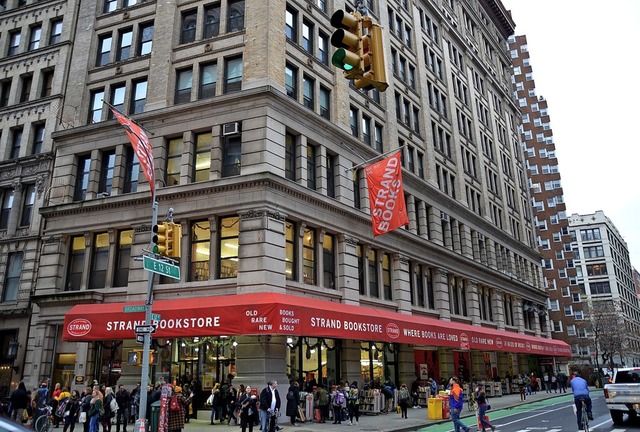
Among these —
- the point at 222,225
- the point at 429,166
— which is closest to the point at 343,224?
the point at 222,225

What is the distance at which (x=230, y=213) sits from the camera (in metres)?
23.3

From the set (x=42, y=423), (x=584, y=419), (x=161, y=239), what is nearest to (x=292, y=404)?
(x=42, y=423)

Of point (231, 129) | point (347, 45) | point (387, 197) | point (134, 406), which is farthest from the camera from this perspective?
point (387, 197)

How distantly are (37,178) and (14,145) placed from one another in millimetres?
4066

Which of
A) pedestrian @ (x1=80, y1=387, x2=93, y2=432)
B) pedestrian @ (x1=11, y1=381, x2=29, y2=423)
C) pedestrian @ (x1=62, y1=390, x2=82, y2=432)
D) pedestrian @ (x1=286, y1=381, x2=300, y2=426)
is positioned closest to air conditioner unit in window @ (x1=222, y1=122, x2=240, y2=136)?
pedestrian @ (x1=286, y1=381, x2=300, y2=426)

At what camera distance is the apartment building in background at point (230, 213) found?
22.4 metres

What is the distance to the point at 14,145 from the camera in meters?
32.0

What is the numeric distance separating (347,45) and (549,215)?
9704cm

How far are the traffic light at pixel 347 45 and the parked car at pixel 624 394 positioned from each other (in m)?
16.3

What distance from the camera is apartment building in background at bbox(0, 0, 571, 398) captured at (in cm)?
2236

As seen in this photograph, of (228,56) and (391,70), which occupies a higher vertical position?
(391,70)

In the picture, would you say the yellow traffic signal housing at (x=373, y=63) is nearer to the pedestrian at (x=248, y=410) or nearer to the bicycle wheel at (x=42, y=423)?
the pedestrian at (x=248, y=410)

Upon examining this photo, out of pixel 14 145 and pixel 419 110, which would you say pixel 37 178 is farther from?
pixel 419 110

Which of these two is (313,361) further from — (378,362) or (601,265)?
(601,265)
